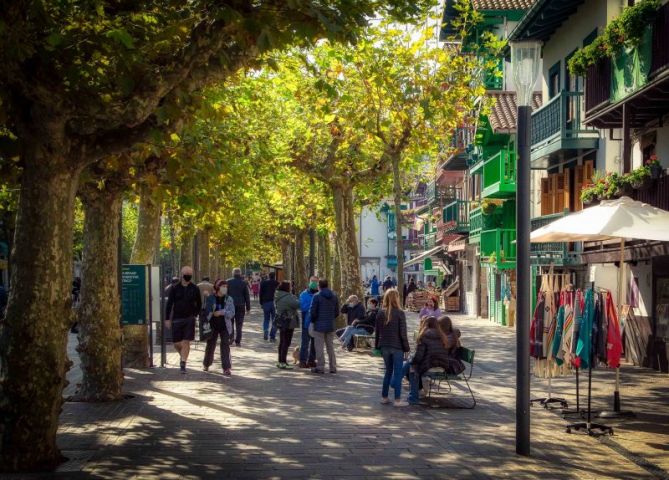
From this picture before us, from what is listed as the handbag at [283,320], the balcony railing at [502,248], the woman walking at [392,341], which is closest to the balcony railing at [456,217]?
the balcony railing at [502,248]

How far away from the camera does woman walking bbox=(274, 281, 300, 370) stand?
19.4 meters

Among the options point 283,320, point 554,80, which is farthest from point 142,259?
point 554,80

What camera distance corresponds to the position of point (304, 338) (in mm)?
19516

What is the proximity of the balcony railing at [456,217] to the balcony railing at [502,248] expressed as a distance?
9.01m

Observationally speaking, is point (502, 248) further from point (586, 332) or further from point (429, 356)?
point (586, 332)

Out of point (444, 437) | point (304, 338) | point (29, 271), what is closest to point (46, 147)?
point (29, 271)

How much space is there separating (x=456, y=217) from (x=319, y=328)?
31.3 m

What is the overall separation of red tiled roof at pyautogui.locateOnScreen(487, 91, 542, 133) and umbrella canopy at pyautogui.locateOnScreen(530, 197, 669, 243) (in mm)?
21453

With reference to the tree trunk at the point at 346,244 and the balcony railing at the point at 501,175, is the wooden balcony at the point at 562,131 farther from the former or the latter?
the tree trunk at the point at 346,244

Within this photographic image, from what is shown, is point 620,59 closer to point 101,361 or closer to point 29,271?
point 101,361

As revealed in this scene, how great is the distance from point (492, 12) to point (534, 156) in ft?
38.2

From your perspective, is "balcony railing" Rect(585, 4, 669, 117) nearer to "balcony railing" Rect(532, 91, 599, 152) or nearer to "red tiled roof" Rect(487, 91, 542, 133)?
"balcony railing" Rect(532, 91, 599, 152)

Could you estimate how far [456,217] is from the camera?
48875 mm

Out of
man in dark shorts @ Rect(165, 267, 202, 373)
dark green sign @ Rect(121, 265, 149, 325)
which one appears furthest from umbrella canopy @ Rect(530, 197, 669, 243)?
dark green sign @ Rect(121, 265, 149, 325)
